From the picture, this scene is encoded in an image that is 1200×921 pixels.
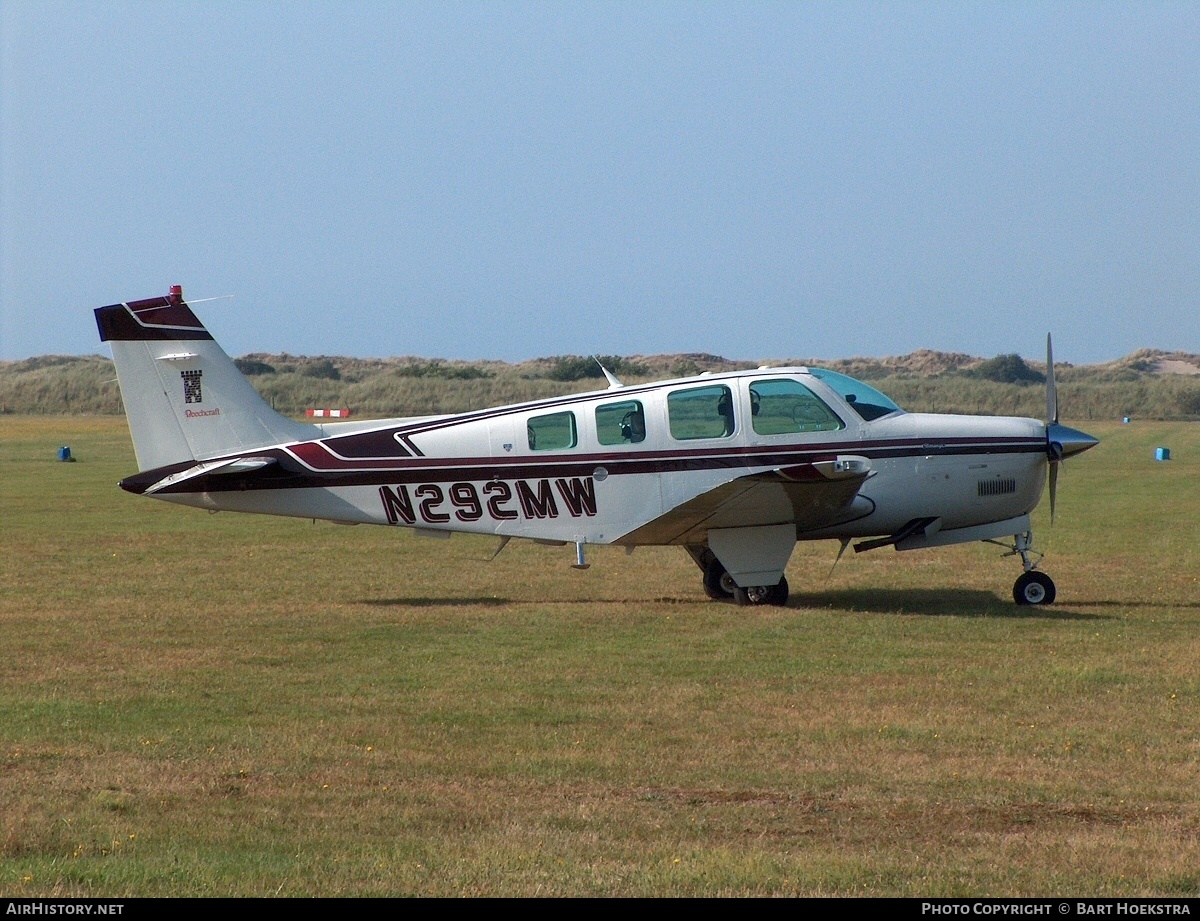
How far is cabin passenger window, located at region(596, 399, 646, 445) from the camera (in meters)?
13.9

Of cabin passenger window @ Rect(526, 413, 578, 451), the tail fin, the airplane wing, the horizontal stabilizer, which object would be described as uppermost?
the tail fin

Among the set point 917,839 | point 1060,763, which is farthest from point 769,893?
point 1060,763

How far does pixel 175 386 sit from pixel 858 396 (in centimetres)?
728

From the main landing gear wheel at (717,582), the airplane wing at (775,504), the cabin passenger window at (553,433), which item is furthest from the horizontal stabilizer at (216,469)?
the main landing gear wheel at (717,582)

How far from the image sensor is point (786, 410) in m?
13.8

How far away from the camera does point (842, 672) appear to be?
34.9ft

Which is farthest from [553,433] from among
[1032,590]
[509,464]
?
[1032,590]

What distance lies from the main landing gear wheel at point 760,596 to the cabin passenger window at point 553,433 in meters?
2.41

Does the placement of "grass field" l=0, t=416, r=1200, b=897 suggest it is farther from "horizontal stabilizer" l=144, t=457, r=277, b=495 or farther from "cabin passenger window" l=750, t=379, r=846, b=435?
"cabin passenger window" l=750, t=379, r=846, b=435

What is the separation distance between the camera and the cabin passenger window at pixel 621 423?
1389 cm

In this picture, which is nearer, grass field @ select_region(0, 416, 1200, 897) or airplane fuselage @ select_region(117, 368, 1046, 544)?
grass field @ select_region(0, 416, 1200, 897)

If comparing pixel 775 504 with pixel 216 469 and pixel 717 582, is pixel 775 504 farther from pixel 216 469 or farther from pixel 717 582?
pixel 216 469

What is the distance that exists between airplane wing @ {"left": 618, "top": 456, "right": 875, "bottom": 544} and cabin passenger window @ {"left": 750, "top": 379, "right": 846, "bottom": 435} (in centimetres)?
60

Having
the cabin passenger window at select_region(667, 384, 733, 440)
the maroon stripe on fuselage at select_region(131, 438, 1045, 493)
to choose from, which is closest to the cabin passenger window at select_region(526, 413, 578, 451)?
the maroon stripe on fuselage at select_region(131, 438, 1045, 493)
